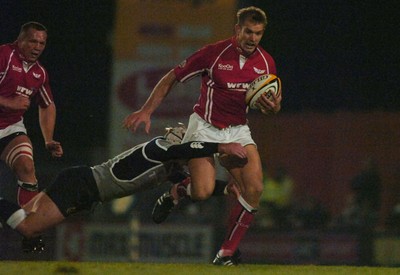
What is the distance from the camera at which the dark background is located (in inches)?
924

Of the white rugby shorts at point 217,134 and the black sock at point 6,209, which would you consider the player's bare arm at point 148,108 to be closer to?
the white rugby shorts at point 217,134

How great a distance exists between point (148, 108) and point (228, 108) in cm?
70

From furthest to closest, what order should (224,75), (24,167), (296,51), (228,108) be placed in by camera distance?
(296,51), (24,167), (228,108), (224,75)

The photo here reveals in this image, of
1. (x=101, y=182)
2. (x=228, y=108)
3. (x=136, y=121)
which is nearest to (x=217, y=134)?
(x=228, y=108)

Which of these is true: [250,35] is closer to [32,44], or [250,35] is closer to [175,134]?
[175,134]

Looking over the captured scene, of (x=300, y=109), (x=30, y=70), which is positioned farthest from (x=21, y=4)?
(x=30, y=70)

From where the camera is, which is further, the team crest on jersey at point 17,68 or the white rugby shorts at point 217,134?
the team crest on jersey at point 17,68

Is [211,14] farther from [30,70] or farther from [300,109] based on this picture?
[300,109]

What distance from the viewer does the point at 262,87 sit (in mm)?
8562

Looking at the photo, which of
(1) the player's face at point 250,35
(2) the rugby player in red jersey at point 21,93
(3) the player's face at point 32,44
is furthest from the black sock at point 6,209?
(1) the player's face at point 250,35

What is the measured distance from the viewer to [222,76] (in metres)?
8.87

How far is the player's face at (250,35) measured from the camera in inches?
343

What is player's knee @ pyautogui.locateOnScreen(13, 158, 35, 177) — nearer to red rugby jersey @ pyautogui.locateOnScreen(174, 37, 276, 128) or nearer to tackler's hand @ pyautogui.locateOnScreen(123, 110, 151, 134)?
tackler's hand @ pyautogui.locateOnScreen(123, 110, 151, 134)

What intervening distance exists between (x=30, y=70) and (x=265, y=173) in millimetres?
6509
